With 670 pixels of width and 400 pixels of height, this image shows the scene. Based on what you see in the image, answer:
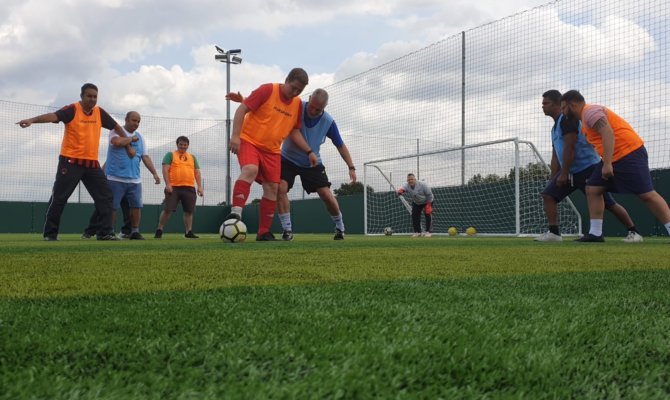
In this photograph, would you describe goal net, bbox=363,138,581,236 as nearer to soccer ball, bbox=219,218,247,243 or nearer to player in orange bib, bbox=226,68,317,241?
player in orange bib, bbox=226,68,317,241

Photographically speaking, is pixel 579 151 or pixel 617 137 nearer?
pixel 617 137

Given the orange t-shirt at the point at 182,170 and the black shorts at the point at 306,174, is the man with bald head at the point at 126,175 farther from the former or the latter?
the black shorts at the point at 306,174

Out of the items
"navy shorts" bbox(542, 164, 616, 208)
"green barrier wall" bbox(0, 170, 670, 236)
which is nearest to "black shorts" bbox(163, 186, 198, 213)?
"navy shorts" bbox(542, 164, 616, 208)

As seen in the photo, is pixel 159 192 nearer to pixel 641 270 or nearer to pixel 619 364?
pixel 641 270

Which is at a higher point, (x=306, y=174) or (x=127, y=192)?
(x=306, y=174)

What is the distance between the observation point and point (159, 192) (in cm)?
1623

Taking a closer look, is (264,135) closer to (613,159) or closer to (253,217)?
(613,159)

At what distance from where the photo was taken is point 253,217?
19953 millimetres

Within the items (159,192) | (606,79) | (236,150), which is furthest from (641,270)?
(159,192)

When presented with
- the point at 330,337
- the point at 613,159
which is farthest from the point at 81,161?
the point at 330,337

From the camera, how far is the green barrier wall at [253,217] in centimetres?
1054

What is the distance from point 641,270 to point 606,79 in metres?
7.27

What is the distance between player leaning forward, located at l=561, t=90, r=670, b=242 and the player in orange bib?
2869 mm

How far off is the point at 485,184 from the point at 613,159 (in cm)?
582
